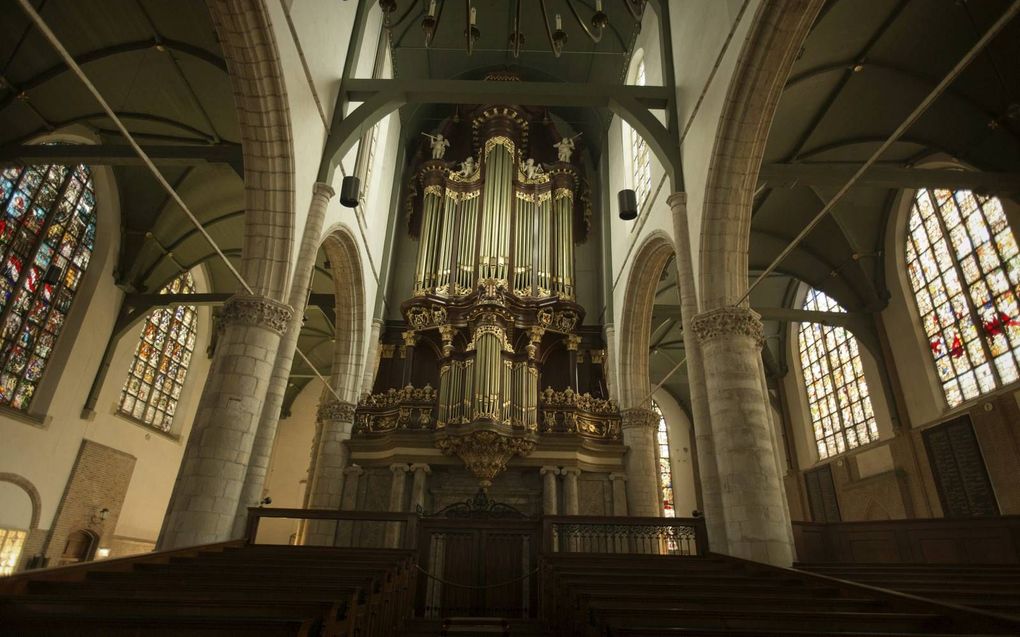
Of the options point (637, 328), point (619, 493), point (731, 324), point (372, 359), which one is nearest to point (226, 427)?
point (731, 324)

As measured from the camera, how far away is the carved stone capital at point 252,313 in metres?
7.77

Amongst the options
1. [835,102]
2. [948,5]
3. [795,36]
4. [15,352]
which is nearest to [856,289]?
[835,102]

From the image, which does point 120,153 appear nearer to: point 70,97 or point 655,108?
point 70,97

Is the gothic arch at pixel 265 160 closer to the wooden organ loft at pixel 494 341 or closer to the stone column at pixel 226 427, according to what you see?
the stone column at pixel 226 427

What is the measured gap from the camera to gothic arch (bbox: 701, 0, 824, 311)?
23.9 feet

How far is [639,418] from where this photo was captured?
1273 cm

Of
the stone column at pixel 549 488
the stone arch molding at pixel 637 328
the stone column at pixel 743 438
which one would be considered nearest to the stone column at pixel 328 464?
the stone column at pixel 549 488

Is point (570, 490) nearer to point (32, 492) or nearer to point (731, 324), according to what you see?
point (731, 324)

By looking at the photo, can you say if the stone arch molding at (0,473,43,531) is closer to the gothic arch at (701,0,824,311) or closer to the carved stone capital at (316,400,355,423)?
the carved stone capital at (316,400,355,423)

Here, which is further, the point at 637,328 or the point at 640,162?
the point at 640,162

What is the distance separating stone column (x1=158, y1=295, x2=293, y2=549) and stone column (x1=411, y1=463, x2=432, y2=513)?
4.86 metres

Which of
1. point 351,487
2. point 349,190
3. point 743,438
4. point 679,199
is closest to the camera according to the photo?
point 743,438

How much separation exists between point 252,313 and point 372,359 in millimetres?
6372

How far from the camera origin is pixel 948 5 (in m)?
9.33
